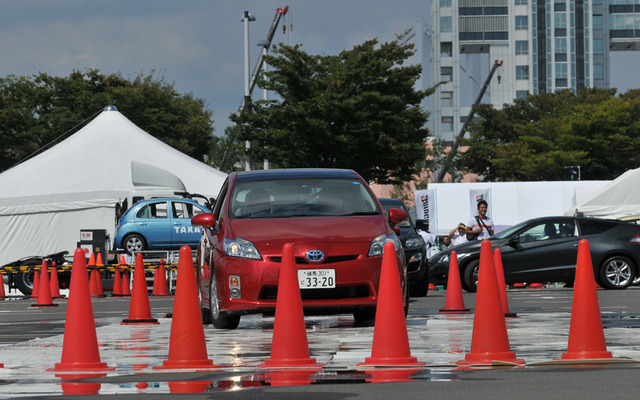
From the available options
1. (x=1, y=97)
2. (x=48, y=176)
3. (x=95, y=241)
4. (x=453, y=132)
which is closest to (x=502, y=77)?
(x=453, y=132)

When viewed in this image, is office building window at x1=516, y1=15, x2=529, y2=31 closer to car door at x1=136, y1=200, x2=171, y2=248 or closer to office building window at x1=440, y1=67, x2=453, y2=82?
office building window at x1=440, y1=67, x2=453, y2=82

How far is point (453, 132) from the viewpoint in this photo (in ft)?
478

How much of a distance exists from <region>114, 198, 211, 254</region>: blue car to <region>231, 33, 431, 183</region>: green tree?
53.9ft

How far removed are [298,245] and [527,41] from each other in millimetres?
139835

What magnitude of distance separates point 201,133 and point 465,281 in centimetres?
5110

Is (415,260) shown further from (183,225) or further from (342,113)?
(342,113)

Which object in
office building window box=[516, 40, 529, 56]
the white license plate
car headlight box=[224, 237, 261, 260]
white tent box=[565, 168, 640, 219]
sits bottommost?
the white license plate

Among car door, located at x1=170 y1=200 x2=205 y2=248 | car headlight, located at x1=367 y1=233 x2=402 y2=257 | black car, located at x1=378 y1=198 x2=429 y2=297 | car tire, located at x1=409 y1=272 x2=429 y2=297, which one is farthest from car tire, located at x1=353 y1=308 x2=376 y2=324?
car door, located at x1=170 y1=200 x2=205 y2=248

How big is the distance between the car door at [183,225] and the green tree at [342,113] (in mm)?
16325

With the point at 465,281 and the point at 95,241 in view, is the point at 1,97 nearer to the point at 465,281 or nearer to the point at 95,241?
the point at 95,241

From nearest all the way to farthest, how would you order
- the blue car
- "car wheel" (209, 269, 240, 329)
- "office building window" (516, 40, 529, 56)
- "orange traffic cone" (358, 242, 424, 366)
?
"orange traffic cone" (358, 242, 424, 366) → "car wheel" (209, 269, 240, 329) → the blue car → "office building window" (516, 40, 529, 56)

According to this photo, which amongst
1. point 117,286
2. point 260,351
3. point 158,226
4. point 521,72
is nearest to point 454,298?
point 260,351

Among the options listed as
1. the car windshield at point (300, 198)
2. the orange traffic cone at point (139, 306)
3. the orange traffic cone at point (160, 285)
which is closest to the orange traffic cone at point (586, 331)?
the car windshield at point (300, 198)

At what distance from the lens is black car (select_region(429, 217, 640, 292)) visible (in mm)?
22344
